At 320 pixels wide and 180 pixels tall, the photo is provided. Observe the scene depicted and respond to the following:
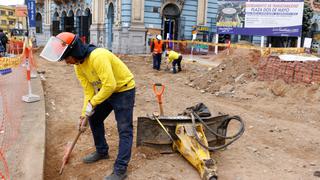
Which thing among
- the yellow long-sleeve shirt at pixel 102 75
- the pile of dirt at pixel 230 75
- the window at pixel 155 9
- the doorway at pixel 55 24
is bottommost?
the pile of dirt at pixel 230 75

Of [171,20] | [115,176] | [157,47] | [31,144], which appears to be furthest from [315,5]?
[115,176]

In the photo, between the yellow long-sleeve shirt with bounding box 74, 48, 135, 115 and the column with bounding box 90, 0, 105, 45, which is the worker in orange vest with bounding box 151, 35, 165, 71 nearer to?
the column with bounding box 90, 0, 105, 45

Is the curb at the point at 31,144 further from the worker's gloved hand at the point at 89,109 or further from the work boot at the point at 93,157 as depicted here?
the worker's gloved hand at the point at 89,109

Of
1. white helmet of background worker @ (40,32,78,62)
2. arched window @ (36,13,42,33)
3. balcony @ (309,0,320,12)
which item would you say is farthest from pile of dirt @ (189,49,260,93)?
arched window @ (36,13,42,33)

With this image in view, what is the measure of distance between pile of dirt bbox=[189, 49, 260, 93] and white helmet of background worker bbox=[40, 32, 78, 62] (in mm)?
6726

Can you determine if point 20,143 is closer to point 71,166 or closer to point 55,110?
point 71,166

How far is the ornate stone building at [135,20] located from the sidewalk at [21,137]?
1266 centimetres

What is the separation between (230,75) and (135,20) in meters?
11.5

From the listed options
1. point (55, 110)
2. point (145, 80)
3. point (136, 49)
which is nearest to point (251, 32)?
point (136, 49)

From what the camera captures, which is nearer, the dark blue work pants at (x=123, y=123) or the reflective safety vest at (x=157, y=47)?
the dark blue work pants at (x=123, y=123)

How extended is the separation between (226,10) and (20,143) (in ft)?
58.0

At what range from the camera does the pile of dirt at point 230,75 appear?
9945 millimetres

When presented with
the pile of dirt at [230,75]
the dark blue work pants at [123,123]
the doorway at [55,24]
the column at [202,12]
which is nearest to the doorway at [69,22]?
the doorway at [55,24]

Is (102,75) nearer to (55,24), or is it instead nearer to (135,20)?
(135,20)
